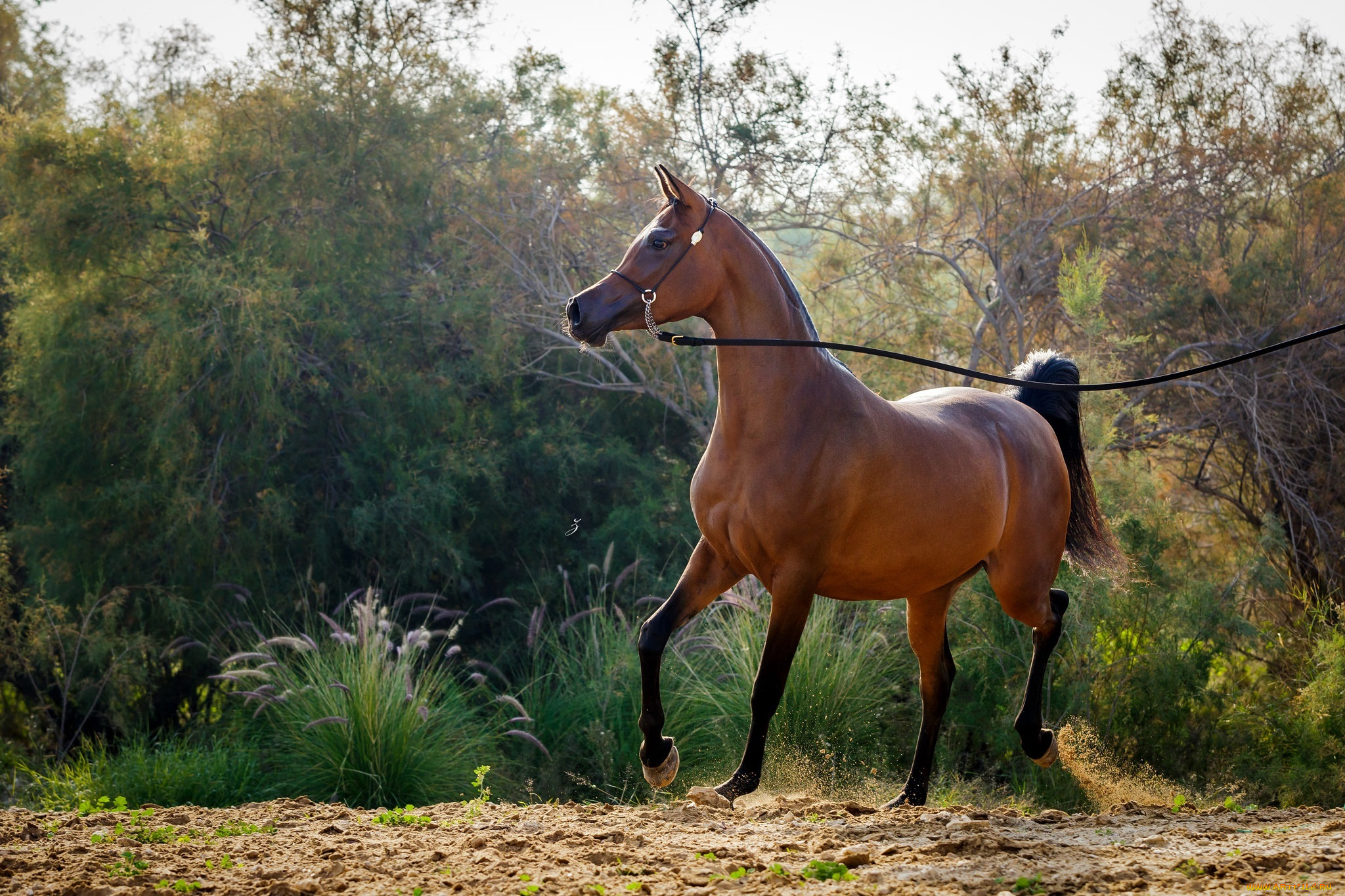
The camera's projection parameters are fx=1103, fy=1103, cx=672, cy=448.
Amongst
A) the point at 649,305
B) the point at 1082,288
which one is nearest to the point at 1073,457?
the point at 1082,288

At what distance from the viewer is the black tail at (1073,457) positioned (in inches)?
199

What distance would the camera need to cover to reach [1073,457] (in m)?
5.18

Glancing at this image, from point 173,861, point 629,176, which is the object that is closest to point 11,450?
point 629,176

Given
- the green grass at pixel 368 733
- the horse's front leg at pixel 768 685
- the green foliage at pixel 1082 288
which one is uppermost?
the green foliage at pixel 1082 288

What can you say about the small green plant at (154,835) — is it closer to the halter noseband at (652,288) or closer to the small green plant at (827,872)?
the small green plant at (827,872)

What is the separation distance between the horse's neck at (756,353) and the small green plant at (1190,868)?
1789 mm

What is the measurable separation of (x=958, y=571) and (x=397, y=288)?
272 inches

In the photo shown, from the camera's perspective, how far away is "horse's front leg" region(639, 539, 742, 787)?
3.88 meters

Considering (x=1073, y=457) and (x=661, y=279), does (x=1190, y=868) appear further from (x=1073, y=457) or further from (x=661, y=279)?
(x=1073, y=457)

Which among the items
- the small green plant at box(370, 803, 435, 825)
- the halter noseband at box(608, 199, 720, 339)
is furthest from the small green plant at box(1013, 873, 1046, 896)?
the small green plant at box(370, 803, 435, 825)

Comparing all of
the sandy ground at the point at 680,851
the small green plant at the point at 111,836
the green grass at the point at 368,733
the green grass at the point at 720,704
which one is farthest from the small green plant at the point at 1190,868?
the green grass at the point at 368,733

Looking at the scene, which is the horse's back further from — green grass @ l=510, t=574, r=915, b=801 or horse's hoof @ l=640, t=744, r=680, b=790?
green grass @ l=510, t=574, r=915, b=801

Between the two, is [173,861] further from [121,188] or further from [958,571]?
[121,188]

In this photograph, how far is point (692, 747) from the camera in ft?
21.4
